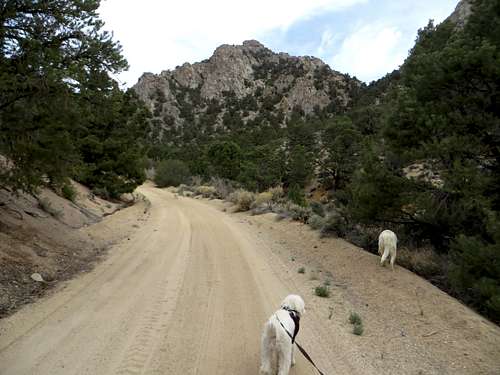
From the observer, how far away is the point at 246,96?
9781 centimetres

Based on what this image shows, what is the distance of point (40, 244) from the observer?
10.6m

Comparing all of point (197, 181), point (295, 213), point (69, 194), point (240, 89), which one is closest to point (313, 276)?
point (295, 213)

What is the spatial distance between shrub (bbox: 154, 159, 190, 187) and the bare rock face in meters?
32.7

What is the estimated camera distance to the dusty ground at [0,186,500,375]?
5281mm

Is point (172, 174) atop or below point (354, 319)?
below

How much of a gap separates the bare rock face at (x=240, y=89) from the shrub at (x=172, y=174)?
32.7m

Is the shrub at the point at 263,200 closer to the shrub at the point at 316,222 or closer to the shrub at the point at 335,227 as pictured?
the shrub at the point at 316,222

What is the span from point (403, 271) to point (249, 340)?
217 inches

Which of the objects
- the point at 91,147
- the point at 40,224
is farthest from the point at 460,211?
the point at 91,147

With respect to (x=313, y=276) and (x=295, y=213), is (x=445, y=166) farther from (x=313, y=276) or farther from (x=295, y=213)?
(x=295, y=213)

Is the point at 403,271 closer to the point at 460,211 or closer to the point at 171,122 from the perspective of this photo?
the point at 460,211

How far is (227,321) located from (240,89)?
9902 centimetres

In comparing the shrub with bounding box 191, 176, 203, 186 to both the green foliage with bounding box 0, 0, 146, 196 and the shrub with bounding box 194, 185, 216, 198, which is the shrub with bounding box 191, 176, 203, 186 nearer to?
the shrub with bounding box 194, 185, 216, 198

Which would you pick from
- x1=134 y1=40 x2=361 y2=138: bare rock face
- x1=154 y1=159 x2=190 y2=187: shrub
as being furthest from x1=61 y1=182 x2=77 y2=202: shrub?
x1=134 y1=40 x2=361 y2=138: bare rock face
